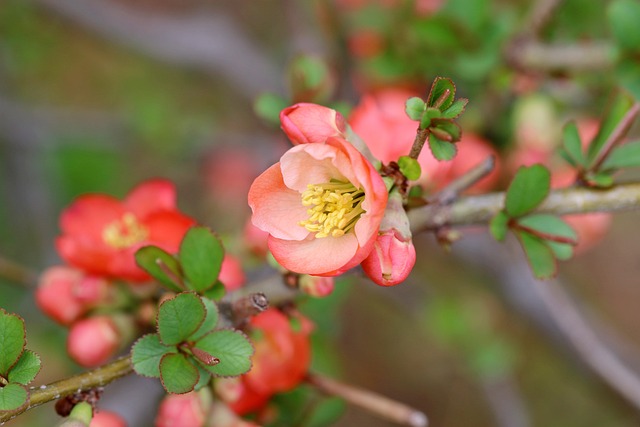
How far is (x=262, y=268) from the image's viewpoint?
972 mm

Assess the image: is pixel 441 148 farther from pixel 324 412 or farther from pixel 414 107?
pixel 324 412

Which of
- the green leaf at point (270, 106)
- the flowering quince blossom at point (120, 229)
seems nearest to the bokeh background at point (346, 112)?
the green leaf at point (270, 106)

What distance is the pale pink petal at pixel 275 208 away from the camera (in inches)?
23.2

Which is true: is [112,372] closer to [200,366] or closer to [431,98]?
[200,366]

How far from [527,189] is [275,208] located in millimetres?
259

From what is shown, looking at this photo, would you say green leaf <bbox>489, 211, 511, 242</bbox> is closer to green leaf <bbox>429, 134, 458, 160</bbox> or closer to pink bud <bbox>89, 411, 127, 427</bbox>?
green leaf <bbox>429, 134, 458, 160</bbox>

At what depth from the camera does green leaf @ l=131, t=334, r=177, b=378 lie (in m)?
0.59

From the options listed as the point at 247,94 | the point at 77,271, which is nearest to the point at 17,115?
the point at 247,94

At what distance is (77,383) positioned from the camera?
58 cm

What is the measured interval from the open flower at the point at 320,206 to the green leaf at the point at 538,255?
19 cm

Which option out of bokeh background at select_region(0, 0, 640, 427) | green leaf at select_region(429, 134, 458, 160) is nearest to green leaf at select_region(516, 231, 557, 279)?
green leaf at select_region(429, 134, 458, 160)

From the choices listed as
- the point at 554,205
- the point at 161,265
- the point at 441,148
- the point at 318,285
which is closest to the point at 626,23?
the point at 554,205

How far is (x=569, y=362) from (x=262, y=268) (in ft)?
2.59

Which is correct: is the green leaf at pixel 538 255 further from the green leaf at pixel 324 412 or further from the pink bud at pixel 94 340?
the pink bud at pixel 94 340
